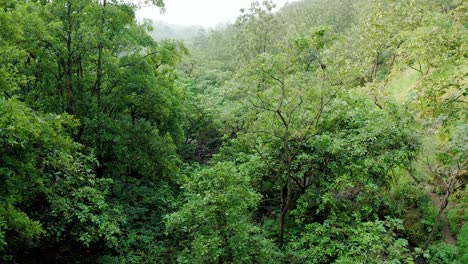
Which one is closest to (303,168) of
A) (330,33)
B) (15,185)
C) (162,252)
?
(330,33)

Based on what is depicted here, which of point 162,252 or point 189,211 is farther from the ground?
point 189,211

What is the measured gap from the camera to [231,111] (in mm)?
19156

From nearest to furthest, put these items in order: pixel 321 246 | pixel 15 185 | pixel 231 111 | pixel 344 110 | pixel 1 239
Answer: pixel 1 239 < pixel 15 185 < pixel 321 246 < pixel 344 110 < pixel 231 111

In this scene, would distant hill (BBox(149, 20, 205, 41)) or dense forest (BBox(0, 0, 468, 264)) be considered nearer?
dense forest (BBox(0, 0, 468, 264))

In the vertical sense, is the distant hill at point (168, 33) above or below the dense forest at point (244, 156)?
above

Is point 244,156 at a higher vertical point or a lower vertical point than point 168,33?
lower

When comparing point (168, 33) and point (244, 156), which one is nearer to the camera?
point (244, 156)

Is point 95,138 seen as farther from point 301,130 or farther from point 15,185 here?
point 301,130

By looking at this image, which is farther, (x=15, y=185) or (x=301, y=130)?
(x=301, y=130)

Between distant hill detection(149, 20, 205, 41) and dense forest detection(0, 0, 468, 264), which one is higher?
distant hill detection(149, 20, 205, 41)

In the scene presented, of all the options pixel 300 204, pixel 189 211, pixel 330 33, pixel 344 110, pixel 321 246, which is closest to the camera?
pixel 189 211

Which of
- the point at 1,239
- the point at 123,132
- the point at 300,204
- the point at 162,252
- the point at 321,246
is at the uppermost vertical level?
the point at 123,132

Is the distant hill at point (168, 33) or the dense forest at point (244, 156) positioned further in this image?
the distant hill at point (168, 33)

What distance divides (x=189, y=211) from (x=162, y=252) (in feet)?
12.4
